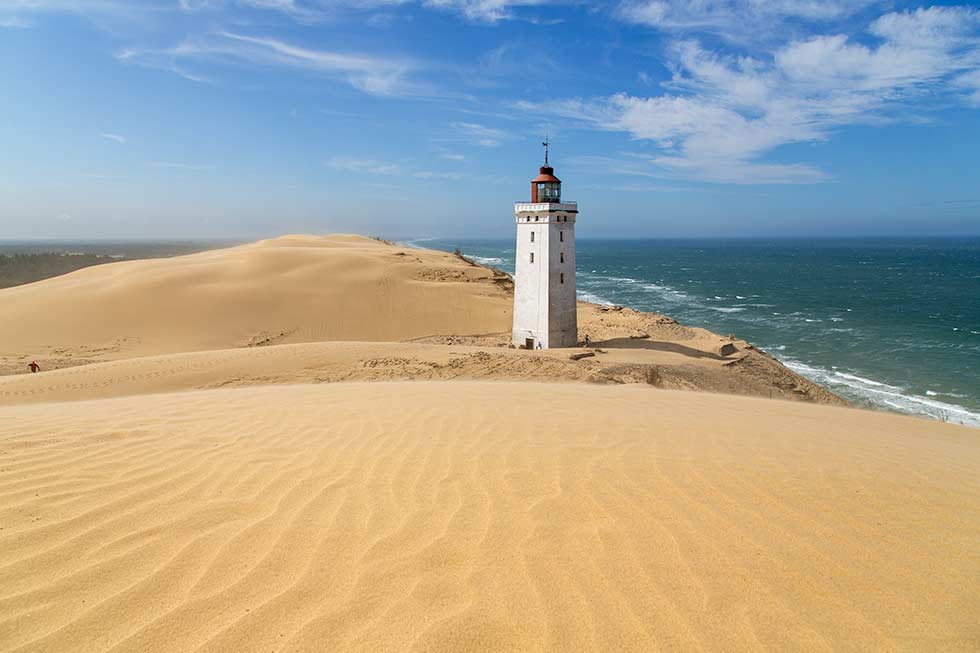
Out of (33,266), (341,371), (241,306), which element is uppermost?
(33,266)

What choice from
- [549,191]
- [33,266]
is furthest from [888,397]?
[33,266]

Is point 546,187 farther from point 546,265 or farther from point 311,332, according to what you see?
point 311,332

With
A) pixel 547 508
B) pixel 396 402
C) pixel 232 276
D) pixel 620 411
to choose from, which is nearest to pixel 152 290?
pixel 232 276

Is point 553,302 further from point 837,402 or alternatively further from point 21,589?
point 21,589

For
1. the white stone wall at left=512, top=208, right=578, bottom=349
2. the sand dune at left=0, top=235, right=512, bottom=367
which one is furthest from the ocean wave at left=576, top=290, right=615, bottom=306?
the white stone wall at left=512, top=208, right=578, bottom=349

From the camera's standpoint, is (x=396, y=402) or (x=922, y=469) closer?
(x=922, y=469)

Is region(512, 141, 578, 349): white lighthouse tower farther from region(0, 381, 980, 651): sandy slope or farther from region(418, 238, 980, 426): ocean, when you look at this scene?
region(0, 381, 980, 651): sandy slope

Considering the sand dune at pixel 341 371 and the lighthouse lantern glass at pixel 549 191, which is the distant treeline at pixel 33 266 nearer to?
the sand dune at pixel 341 371
